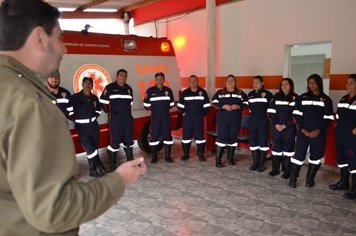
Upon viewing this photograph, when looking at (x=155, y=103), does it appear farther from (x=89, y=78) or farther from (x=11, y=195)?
(x=11, y=195)

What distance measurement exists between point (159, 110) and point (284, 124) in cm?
217

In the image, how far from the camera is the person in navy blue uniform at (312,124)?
4.14 meters

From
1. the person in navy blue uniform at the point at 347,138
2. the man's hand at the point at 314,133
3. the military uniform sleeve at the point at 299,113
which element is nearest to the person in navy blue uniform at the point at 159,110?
the military uniform sleeve at the point at 299,113

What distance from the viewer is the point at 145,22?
8.59m

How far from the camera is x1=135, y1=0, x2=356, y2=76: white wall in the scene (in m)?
4.73

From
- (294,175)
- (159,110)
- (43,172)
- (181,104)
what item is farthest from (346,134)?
(43,172)

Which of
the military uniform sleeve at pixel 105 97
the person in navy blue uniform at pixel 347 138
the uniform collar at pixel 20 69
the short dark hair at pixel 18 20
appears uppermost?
the short dark hair at pixel 18 20

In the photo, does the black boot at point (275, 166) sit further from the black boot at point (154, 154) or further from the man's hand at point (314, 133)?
the black boot at point (154, 154)

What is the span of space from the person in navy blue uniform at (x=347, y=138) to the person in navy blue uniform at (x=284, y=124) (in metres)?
0.64

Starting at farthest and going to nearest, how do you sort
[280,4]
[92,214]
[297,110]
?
[280,4] → [297,110] → [92,214]

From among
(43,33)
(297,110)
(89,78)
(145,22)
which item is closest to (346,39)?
(297,110)

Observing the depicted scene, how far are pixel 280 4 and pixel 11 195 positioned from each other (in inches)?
225

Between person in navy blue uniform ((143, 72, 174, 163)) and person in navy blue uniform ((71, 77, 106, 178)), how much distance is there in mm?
1060

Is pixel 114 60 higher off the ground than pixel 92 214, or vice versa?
pixel 114 60
